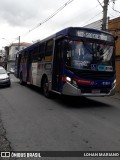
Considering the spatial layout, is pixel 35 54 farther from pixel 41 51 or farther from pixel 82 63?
pixel 82 63

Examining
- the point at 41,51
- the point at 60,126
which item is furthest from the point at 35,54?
the point at 60,126

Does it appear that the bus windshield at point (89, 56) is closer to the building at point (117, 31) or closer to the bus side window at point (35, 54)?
the bus side window at point (35, 54)

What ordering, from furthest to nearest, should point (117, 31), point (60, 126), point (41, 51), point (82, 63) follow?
1. point (117, 31)
2. point (41, 51)
3. point (82, 63)
4. point (60, 126)

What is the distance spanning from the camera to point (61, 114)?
10367 millimetres

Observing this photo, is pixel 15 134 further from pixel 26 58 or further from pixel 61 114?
pixel 26 58

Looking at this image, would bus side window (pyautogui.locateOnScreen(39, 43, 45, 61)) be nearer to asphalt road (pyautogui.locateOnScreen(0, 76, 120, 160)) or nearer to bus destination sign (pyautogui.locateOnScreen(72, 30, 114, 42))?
asphalt road (pyautogui.locateOnScreen(0, 76, 120, 160))

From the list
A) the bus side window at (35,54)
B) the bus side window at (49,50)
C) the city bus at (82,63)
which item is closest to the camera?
the city bus at (82,63)

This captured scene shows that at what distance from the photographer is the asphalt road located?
6.59m

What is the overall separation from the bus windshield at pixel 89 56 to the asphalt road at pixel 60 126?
5.65 feet

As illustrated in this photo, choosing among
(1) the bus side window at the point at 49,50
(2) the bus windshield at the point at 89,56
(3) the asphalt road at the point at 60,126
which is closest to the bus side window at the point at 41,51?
(1) the bus side window at the point at 49,50

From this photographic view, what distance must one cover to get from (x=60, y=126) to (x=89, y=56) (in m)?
4.33

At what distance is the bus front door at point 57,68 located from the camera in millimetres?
12344

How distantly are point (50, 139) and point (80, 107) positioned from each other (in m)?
5.08

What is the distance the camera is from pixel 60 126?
8438 millimetres
